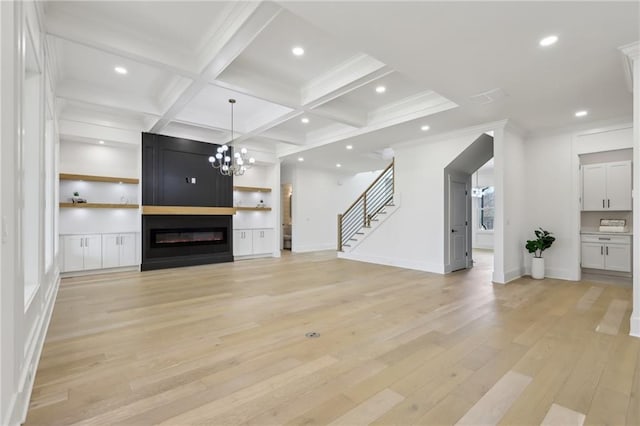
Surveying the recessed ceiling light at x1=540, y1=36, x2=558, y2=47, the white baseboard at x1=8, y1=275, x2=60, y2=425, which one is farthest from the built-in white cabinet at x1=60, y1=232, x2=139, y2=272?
the recessed ceiling light at x1=540, y1=36, x2=558, y2=47

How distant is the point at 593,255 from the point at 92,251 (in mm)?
10299

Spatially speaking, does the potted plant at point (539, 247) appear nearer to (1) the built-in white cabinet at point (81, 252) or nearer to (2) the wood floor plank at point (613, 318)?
(2) the wood floor plank at point (613, 318)

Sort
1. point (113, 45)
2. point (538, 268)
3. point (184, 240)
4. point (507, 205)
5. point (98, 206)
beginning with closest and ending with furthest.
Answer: point (113, 45) → point (507, 205) → point (538, 268) → point (98, 206) → point (184, 240)

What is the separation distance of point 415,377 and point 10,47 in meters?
3.34

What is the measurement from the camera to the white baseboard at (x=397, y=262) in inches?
263

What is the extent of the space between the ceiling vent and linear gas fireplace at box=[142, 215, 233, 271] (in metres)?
6.47

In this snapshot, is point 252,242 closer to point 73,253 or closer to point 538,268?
point 73,253

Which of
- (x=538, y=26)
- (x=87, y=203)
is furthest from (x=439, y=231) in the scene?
(x=87, y=203)

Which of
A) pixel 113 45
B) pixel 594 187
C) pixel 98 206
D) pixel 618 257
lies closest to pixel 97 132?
pixel 98 206

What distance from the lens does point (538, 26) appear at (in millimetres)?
2916

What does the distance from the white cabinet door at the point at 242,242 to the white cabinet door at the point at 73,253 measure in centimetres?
352

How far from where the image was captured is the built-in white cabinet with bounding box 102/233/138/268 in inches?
260

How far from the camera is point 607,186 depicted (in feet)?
20.1

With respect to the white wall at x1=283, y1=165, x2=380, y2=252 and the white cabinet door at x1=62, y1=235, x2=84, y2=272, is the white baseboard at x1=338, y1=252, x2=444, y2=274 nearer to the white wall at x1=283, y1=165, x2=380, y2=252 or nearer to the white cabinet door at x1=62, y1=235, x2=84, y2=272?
the white wall at x1=283, y1=165, x2=380, y2=252
